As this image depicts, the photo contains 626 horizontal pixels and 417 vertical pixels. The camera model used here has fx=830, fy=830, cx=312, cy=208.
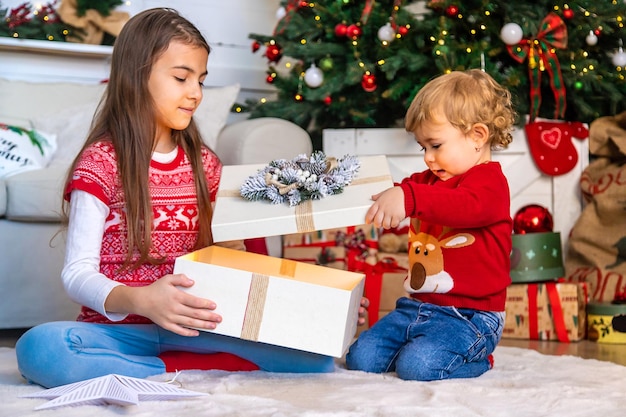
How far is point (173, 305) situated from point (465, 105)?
2.26ft

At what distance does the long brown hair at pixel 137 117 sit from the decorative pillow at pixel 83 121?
913 millimetres

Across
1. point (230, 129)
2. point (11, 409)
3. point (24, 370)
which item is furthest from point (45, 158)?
point (11, 409)

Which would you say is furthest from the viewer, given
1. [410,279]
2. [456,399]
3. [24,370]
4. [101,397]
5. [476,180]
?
[410,279]

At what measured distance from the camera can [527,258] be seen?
2.34 m

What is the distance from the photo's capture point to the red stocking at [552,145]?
2.68 metres

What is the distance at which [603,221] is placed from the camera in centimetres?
262

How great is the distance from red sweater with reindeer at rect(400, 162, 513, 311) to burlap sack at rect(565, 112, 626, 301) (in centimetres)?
99

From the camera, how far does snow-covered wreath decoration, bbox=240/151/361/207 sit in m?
1.46

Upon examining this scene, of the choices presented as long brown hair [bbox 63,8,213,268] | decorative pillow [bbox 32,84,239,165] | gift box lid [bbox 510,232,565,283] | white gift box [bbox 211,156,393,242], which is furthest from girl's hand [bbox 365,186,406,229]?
decorative pillow [bbox 32,84,239,165]

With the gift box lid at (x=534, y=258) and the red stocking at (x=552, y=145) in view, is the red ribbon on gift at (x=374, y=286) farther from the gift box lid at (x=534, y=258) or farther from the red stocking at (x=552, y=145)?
the red stocking at (x=552, y=145)

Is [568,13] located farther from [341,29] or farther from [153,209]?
[153,209]

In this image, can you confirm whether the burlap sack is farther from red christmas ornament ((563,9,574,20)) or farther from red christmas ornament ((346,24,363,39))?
red christmas ornament ((346,24,363,39))

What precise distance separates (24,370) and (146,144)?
481mm

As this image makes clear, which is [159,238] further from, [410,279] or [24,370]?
[410,279]
